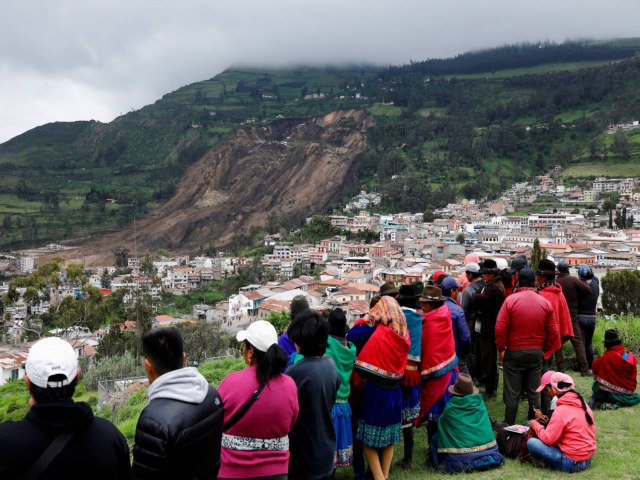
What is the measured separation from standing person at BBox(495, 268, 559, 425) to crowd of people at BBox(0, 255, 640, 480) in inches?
0.4

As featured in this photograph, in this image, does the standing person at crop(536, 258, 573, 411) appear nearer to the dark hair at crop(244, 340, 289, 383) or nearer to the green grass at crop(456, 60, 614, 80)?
the dark hair at crop(244, 340, 289, 383)

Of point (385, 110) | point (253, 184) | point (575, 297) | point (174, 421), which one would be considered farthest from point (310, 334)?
point (385, 110)

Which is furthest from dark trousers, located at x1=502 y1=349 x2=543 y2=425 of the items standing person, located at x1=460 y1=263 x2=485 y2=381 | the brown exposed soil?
the brown exposed soil

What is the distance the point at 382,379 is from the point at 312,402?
0.78 meters

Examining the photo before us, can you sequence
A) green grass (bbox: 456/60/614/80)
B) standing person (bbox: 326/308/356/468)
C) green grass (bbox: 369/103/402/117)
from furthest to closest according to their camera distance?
1. green grass (bbox: 456/60/614/80)
2. green grass (bbox: 369/103/402/117)
3. standing person (bbox: 326/308/356/468)

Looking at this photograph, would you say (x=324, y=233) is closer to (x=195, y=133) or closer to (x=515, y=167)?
(x=515, y=167)

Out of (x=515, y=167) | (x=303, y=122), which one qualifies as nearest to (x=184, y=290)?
(x=515, y=167)

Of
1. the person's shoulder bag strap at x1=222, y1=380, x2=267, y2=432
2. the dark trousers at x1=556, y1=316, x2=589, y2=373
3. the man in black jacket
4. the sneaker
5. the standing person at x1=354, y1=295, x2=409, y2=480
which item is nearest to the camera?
the man in black jacket

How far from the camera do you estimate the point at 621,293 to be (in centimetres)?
2194

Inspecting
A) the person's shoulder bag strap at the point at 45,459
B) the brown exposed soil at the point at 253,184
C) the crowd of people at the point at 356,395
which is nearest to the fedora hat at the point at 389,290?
the crowd of people at the point at 356,395

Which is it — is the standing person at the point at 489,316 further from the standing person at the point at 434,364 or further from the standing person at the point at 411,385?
the standing person at the point at 411,385

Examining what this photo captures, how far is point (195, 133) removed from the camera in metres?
108

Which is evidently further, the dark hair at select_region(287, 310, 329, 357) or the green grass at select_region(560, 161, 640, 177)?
the green grass at select_region(560, 161, 640, 177)

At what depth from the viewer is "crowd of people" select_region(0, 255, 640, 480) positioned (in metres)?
2.00
